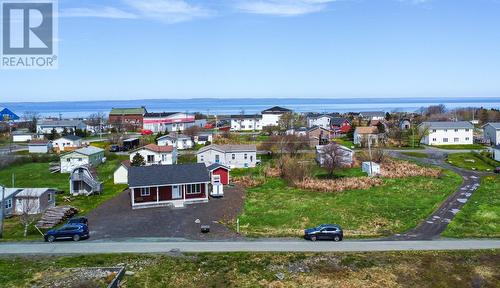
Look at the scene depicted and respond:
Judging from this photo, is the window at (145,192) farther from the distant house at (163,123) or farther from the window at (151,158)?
the distant house at (163,123)

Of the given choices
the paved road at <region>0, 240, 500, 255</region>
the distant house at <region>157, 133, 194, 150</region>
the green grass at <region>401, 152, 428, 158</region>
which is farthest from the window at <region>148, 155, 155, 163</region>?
the green grass at <region>401, 152, 428, 158</region>

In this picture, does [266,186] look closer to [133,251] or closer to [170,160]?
[170,160]

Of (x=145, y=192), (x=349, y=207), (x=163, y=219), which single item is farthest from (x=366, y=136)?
(x=163, y=219)

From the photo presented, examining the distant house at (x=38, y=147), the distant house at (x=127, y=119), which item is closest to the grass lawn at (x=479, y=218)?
the distant house at (x=38, y=147)

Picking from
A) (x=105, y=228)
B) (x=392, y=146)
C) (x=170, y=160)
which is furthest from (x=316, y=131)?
(x=105, y=228)

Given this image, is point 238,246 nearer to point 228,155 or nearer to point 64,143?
point 228,155

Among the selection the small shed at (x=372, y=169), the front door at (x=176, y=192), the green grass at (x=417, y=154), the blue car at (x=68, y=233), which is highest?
the green grass at (x=417, y=154)

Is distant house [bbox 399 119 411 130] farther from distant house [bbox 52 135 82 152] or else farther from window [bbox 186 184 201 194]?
window [bbox 186 184 201 194]

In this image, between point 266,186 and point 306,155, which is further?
point 306,155
